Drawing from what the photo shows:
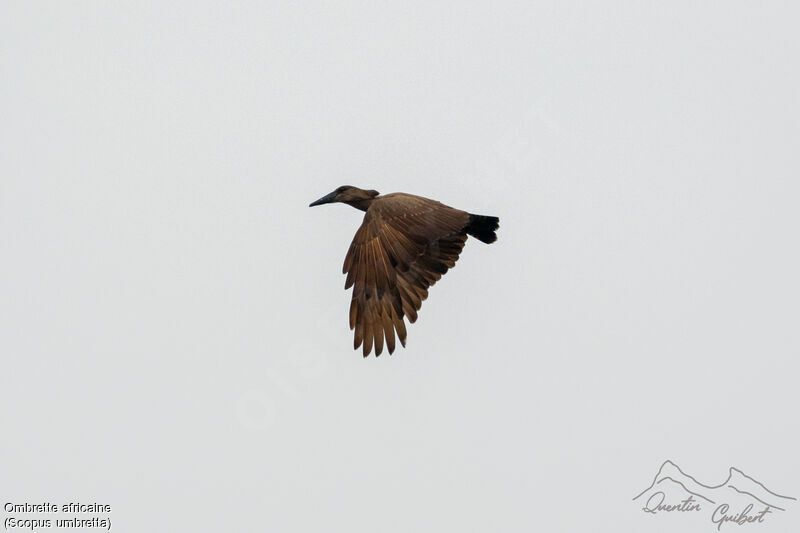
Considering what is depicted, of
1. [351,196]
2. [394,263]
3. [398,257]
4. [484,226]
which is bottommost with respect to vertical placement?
[394,263]

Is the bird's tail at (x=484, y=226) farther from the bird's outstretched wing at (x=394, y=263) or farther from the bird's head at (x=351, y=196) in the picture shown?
the bird's head at (x=351, y=196)

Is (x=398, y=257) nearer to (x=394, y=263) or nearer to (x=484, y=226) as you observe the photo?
(x=394, y=263)

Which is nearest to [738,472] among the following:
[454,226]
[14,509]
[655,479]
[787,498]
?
[787,498]

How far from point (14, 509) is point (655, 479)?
15.7 metres

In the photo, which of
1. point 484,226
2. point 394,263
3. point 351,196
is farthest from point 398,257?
point 351,196

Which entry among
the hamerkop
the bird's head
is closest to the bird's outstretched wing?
the hamerkop

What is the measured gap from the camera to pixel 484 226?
63.6ft

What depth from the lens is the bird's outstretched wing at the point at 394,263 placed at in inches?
711

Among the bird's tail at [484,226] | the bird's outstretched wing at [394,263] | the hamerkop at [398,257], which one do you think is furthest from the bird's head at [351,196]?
the bird's tail at [484,226]

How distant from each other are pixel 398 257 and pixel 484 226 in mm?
1759

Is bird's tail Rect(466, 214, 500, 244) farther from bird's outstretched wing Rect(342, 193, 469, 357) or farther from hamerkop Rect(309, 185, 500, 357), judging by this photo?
bird's outstretched wing Rect(342, 193, 469, 357)

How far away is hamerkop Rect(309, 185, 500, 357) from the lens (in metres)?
18.1

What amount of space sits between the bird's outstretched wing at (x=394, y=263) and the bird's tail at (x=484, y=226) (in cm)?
22

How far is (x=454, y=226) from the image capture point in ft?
62.5
